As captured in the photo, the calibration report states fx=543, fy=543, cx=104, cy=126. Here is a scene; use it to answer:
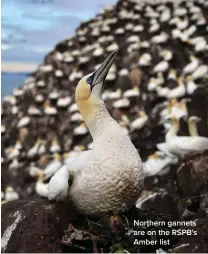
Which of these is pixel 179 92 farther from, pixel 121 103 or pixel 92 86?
pixel 92 86

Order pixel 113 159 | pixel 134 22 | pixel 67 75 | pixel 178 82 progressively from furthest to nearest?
pixel 134 22, pixel 67 75, pixel 178 82, pixel 113 159

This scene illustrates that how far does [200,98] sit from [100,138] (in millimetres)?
5341

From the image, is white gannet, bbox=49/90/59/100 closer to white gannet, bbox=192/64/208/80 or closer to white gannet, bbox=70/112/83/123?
white gannet, bbox=70/112/83/123

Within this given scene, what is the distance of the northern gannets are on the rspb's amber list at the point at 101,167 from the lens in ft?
10.1

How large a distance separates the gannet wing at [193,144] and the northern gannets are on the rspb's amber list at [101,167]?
3.31 metres

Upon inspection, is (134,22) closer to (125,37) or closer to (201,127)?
(125,37)

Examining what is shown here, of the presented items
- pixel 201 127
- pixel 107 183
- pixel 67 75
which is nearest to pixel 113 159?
pixel 107 183

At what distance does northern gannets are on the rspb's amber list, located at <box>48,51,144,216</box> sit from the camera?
3082mm

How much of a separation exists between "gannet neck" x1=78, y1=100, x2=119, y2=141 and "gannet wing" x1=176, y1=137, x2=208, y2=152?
3307 mm

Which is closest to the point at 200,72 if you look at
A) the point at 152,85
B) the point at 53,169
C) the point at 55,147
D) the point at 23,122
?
the point at 152,85

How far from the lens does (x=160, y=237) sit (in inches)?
123

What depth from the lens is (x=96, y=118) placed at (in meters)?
3.24

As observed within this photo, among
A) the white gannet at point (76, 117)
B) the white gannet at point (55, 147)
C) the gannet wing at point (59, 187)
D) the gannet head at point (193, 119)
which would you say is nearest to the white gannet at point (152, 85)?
the white gannet at point (76, 117)

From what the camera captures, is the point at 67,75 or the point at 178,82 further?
the point at 67,75
